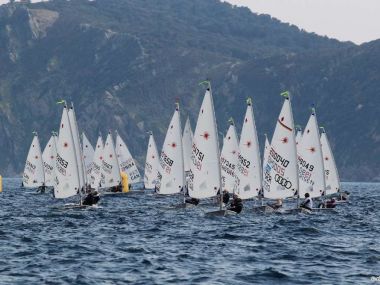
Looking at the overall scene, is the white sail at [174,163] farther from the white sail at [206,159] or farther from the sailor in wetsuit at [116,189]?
the sailor in wetsuit at [116,189]

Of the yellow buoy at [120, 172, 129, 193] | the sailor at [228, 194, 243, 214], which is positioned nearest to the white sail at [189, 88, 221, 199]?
the sailor at [228, 194, 243, 214]

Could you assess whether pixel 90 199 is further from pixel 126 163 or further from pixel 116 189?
pixel 126 163

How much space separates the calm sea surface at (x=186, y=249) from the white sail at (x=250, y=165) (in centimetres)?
324

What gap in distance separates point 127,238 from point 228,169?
25830 mm

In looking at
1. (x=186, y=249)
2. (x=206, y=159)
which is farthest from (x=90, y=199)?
(x=186, y=249)

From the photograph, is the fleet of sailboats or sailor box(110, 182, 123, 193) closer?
the fleet of sailboats

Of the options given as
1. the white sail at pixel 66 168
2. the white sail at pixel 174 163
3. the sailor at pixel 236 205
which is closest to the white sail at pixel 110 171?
the white sail at pixel 174 163

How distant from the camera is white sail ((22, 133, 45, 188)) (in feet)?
324

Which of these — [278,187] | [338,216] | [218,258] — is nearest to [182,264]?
[218,258]

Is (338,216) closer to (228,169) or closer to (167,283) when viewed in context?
(228,169)

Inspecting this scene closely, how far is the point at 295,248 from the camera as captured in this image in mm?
35750

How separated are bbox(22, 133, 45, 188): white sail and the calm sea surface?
151 ft

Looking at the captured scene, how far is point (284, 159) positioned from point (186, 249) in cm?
1763

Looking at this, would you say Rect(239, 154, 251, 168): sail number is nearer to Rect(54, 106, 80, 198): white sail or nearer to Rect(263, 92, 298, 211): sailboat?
Rect(263, 92, 298, 211): sailboat
